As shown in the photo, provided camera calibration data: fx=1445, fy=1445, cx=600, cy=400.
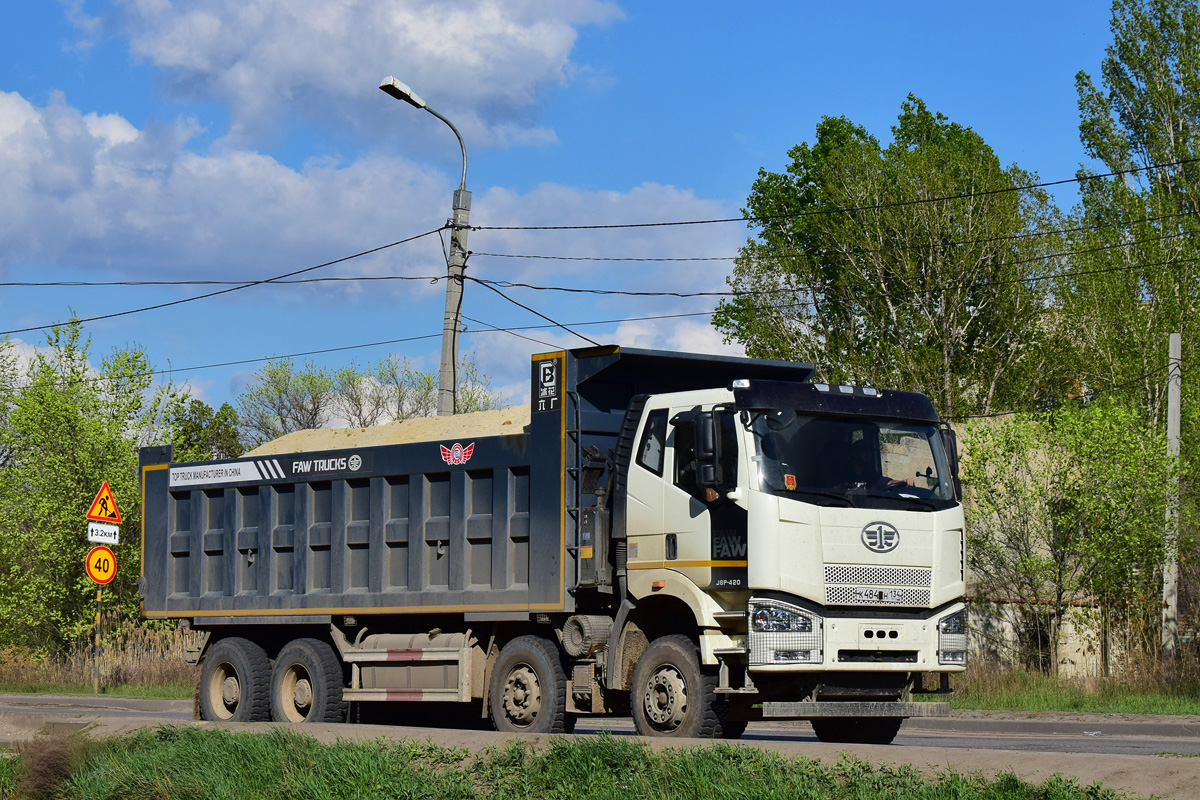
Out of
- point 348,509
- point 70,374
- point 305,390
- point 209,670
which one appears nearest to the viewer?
point 348,509

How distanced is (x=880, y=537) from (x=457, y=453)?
4374mm

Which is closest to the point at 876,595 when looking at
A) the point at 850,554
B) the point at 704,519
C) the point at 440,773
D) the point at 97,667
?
the point at 850,554

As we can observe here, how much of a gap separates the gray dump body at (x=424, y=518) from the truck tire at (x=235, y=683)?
364mm

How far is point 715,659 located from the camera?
36.9ft

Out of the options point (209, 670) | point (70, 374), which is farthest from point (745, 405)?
point (70, 374)

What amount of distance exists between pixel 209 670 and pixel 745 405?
814 centimetres

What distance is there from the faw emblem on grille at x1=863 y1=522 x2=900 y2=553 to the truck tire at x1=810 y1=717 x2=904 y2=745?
1.88m

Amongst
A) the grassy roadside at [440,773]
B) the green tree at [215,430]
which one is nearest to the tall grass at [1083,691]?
the grassy roadside at [440,773]

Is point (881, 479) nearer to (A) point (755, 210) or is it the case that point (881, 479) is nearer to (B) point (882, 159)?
(B) point (882, 159)

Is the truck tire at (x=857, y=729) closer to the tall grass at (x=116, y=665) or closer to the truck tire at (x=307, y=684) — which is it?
the truck tire at (x=307, y=684)

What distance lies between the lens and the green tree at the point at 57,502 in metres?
31.1

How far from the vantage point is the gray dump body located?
12.8m

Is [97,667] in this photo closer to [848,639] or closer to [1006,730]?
[1006,730]

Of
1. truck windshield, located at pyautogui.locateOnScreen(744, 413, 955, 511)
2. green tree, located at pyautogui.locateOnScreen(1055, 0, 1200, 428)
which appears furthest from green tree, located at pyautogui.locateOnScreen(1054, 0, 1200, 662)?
truck windshield, located at pyautogui.locateOnScreen(744, 413, 955, 511)
